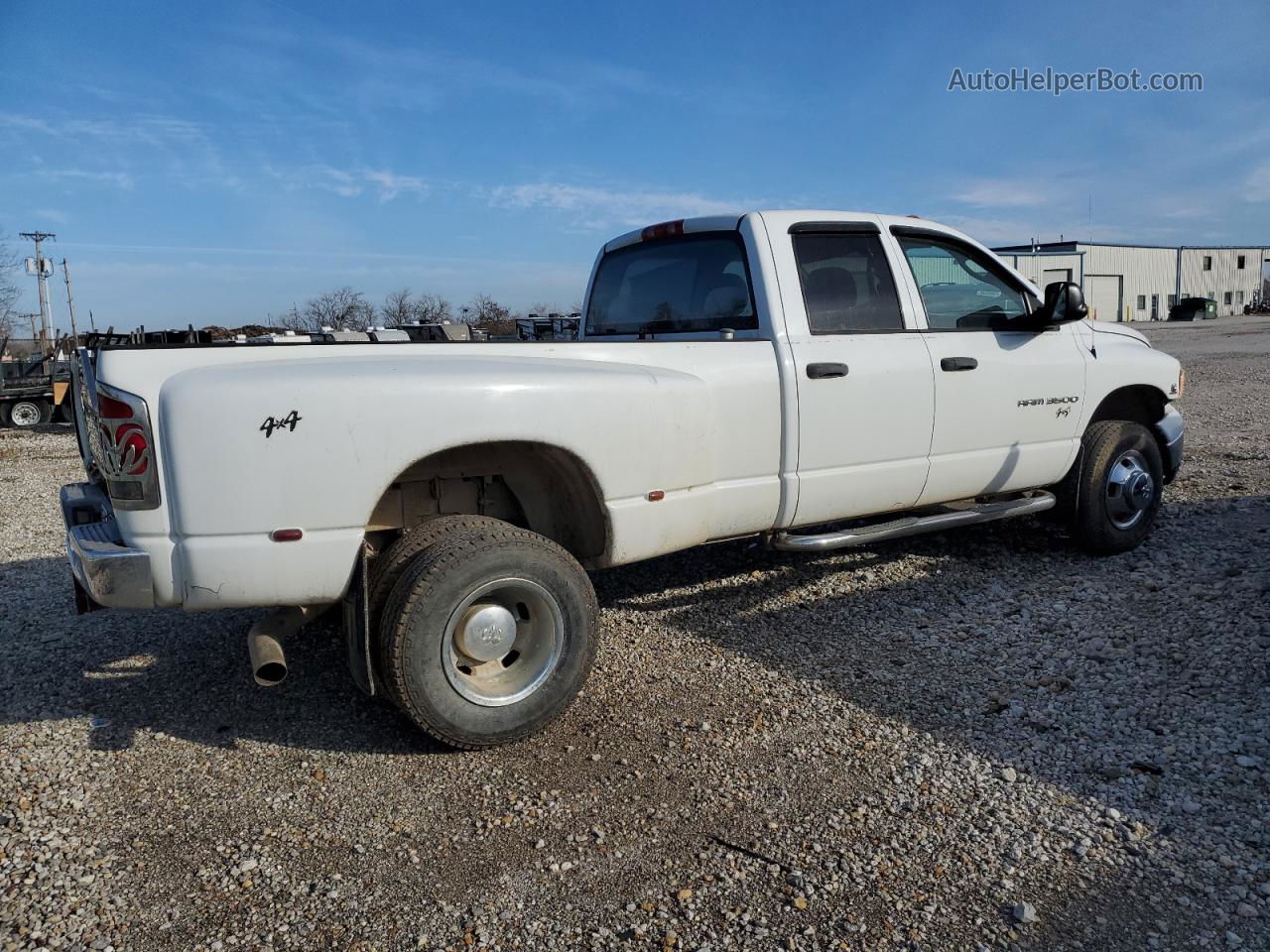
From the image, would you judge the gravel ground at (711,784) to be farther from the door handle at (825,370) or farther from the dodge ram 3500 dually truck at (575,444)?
the door handle at (825,370)

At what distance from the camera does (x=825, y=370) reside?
4.32 meters

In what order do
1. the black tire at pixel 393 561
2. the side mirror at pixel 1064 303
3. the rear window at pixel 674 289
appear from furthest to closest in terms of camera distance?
the side mirror at pixel 1064 303, the rear window at pixel 674 289, the black tire at pixel 393 561

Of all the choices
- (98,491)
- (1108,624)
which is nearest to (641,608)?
(1108,624)

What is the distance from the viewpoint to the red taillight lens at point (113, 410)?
9.79ft

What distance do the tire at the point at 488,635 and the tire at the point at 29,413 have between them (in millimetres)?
18177

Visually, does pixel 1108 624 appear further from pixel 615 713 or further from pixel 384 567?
pixel 384 567

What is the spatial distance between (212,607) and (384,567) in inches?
22.9

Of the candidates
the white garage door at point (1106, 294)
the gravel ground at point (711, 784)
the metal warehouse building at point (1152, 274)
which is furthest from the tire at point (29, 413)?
the white garage door at point (1106, 294)

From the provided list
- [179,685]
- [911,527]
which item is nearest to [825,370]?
[911,527]

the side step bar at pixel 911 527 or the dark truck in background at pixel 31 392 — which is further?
the dark truck in background at pixel 31 392

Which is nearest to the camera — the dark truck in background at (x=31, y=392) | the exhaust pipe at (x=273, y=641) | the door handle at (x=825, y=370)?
the exhaust pipe at (x=273, y=641)

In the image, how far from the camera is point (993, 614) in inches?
194

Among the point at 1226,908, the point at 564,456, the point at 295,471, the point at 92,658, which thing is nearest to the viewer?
the point at 1226,908

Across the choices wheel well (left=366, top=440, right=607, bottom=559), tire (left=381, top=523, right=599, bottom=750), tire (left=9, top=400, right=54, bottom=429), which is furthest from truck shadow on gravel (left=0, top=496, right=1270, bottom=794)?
tire (left=9, top=400, right=54, bottom=429)
